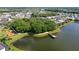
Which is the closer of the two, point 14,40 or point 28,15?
point 14,40

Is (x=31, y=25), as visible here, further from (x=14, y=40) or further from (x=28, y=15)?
(x=14, y=40)

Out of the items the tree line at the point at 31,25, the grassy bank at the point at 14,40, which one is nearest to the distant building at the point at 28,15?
the tree line at the point at 31,25

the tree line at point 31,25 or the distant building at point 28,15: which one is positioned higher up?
the distant building at point 28,15

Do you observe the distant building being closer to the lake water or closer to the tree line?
the tree line

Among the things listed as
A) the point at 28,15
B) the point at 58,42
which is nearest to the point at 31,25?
the point at 28,15

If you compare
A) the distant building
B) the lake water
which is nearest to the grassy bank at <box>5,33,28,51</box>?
the lake water

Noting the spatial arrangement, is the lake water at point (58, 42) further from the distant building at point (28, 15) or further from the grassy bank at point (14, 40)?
the distant building at point (28, 15)

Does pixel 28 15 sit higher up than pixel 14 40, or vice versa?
pixel 28 15
